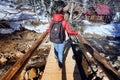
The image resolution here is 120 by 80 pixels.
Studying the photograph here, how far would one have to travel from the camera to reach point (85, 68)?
27.7 ft

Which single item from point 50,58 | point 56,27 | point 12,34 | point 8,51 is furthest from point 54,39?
point 12,34

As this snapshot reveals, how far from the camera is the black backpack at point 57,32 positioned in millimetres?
5703

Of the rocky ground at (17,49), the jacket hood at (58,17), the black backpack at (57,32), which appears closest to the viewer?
the jacket hood at (58,17)

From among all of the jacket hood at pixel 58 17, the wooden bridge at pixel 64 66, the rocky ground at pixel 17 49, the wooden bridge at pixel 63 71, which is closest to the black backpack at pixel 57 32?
the jacket hood at pixel 58 17

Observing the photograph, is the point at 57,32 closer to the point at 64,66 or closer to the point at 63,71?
the point at 63,71

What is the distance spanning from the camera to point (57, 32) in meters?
5.79

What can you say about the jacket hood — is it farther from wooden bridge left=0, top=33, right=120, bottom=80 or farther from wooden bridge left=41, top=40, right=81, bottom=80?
wooden bridge left=41, top=40, right=81, bottom=80

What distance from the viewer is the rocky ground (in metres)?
9.23

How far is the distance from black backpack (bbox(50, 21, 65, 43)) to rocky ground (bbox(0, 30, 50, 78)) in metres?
2.66

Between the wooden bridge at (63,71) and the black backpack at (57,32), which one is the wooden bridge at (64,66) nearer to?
the wooden bridge at (63,71)

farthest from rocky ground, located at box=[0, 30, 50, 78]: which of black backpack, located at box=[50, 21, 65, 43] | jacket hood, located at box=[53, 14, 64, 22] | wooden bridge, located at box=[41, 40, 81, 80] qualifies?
jacket hood, located at box=[53, 14, 64, 22]

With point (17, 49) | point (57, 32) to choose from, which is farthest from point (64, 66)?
point (17, 49)

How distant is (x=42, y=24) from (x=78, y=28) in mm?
2668

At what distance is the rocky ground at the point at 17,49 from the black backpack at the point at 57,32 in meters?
2.66
